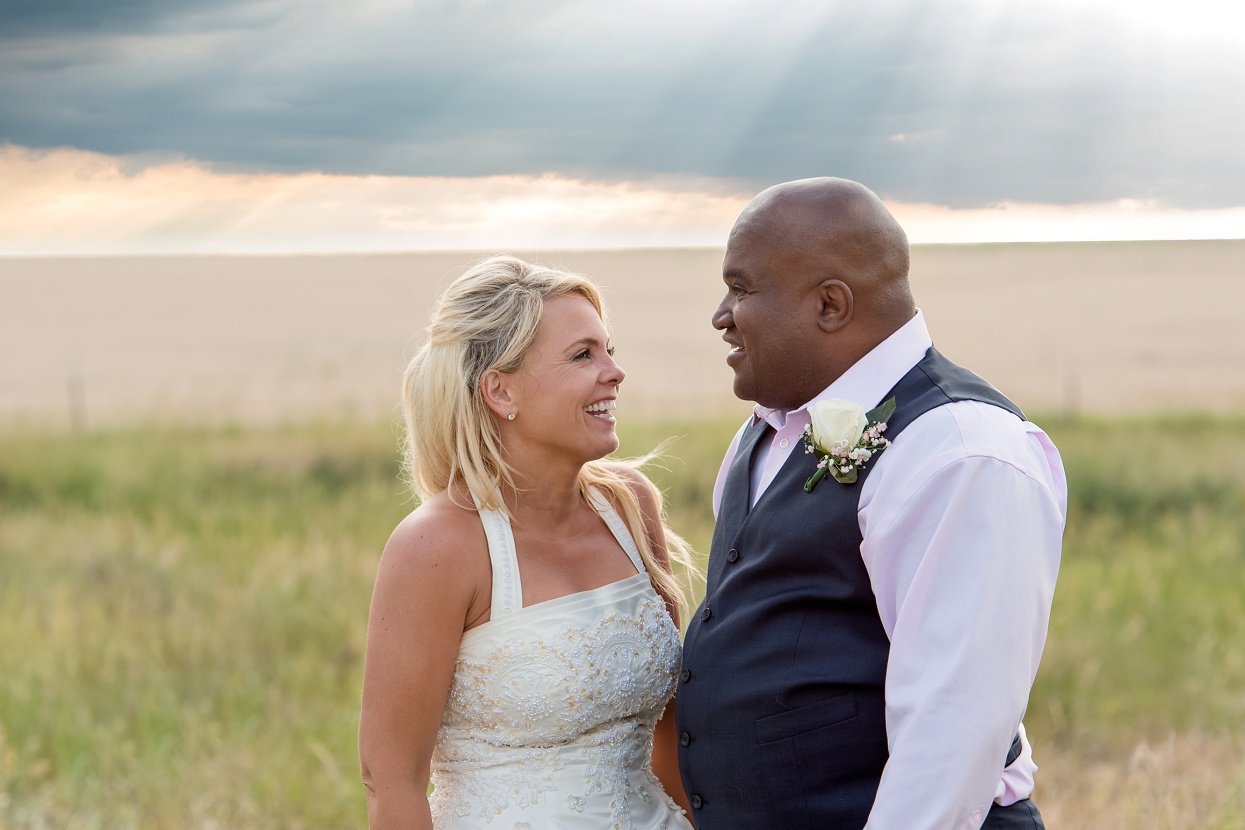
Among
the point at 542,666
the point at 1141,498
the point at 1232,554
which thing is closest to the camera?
the point at 542,666

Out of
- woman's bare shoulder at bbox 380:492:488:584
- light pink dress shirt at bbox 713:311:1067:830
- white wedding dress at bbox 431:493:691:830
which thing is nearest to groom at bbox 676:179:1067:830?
light pink dress shirt at bbox 713:311:1067:830

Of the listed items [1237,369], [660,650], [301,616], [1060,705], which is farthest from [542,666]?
[1237,369]

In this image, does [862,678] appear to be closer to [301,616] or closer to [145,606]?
[301,616]

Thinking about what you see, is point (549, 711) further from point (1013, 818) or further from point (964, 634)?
point (964, 634)

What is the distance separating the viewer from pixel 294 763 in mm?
6074

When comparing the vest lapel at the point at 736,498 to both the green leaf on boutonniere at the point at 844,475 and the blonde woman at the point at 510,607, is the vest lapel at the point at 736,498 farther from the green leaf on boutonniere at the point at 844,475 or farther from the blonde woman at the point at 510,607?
the blonde woman at the point at 510,607

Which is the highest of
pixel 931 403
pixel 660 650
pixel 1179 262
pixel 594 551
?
pixel 931 403

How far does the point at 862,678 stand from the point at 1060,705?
16.8 ft

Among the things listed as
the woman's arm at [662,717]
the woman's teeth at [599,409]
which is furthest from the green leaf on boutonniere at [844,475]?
the woman's arm at [662,717]

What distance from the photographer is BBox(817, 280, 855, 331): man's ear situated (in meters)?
2.68

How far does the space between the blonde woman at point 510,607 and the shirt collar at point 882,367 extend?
83cm

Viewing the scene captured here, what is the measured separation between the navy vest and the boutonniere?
33 millimetres

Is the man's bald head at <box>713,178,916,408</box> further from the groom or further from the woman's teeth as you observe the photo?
the woman's teeth

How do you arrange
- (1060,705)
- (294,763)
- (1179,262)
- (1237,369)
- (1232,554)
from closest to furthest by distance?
(294,763)
(1060,705)
(1232,554)
(1237,369)
(1179,262)
